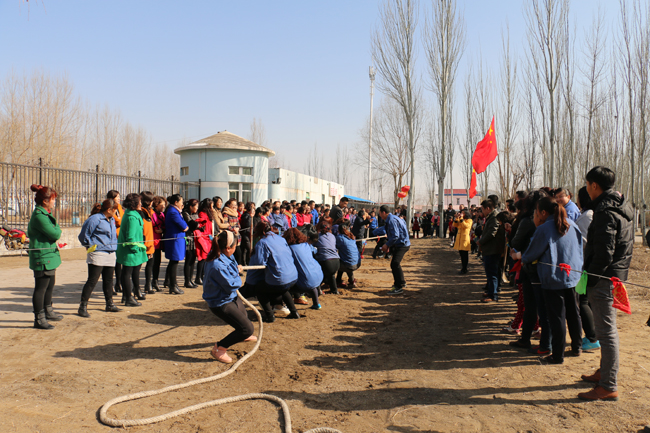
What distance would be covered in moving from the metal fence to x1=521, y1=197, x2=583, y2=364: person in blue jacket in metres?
13.5

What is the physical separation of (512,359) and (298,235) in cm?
342

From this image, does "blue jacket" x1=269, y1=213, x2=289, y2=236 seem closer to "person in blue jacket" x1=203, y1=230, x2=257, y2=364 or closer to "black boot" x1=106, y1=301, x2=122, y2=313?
"black boot" x1=106, y1=301, x2=122, y2=313

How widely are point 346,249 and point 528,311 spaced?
3897mm

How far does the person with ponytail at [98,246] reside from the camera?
600 cm

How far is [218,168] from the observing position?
22750mm

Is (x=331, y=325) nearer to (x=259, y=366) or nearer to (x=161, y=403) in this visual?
(x=259, y=366)

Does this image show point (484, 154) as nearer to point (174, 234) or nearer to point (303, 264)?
point (303, 264)

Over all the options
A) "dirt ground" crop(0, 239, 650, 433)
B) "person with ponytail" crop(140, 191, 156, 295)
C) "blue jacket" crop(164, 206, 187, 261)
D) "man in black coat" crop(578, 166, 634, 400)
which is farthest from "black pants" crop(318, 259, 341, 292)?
"man in black coat" crop(578, 166, 634, 400)

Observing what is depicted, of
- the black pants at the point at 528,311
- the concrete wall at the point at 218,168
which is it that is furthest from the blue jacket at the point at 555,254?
the concrete wall at the point at 218,168

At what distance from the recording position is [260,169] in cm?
2394

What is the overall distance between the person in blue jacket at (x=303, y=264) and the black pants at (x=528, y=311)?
294 centimetres

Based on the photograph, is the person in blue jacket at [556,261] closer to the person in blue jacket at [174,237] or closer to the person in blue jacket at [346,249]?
the person in blue jacket at [346,249]

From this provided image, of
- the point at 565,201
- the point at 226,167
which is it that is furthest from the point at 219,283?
the point at 226,167

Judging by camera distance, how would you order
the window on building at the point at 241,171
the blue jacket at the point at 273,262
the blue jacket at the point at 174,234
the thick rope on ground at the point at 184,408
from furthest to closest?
the window on building at the point at 241,171 → the blue jacket at the point at 174,234 → the blue jacket at the point at 273,262 → the thick rope on ground at the point at 184,408
